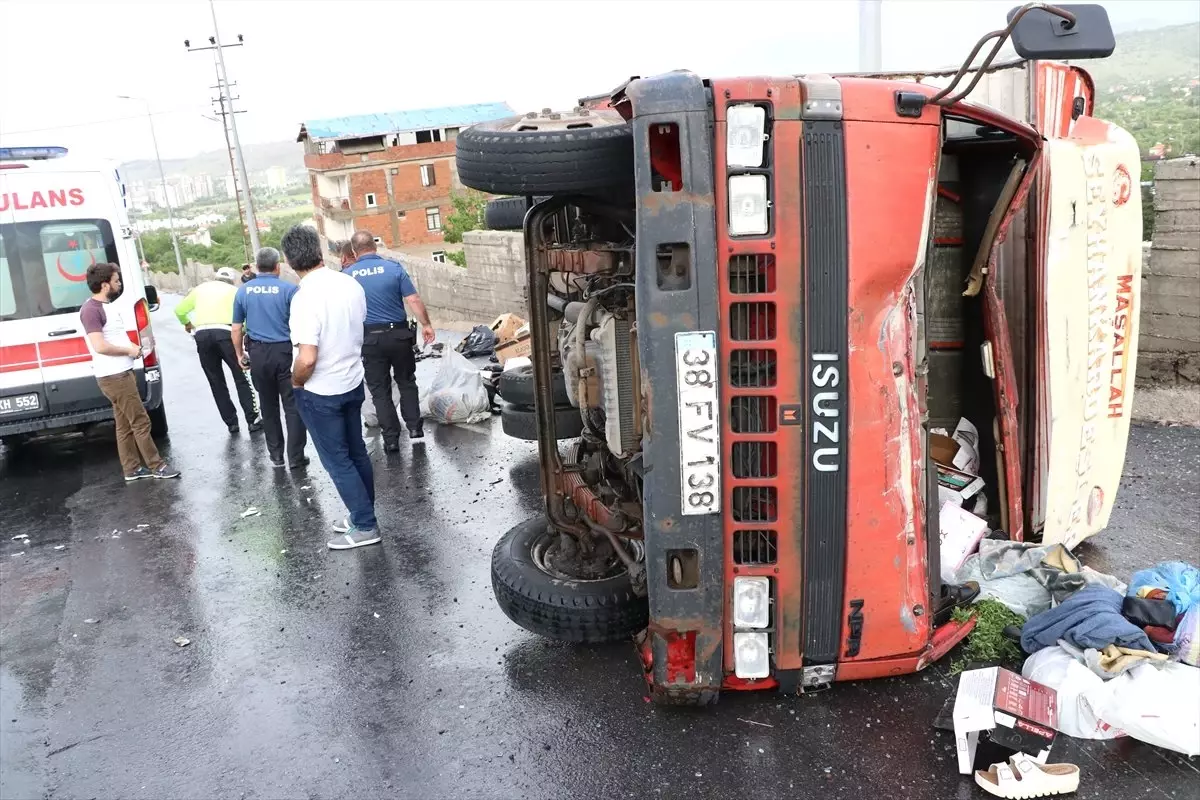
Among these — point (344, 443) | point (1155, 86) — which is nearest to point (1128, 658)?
point (344, 443)

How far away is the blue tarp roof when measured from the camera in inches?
2562

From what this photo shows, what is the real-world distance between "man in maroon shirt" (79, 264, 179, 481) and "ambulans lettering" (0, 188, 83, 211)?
4.23 feet

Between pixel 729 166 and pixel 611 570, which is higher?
pixel 729 166

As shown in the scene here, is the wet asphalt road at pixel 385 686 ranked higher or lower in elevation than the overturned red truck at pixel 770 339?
lower

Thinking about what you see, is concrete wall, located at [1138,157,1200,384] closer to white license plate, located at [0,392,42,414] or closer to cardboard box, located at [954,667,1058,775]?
cardboard box, located at [954,667,1058,775]

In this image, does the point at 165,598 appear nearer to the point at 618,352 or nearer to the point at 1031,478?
the point at 618,352

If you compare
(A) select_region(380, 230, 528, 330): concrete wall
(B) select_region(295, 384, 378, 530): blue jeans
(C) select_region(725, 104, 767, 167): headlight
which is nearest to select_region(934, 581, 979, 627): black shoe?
(C) select_region(725, 104, 767, 167): headlight

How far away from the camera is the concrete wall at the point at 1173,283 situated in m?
6.38

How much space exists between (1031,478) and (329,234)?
69.2 m

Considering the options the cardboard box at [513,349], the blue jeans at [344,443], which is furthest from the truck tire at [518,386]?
the cardboard box at [513,349]

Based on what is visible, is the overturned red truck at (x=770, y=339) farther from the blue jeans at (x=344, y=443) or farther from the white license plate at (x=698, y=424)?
the blue jeans at (x=344, y=443)

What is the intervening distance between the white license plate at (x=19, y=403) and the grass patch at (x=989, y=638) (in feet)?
25.0

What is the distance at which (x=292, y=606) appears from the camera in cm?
508

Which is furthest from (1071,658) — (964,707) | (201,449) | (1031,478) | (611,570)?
(201,449)
